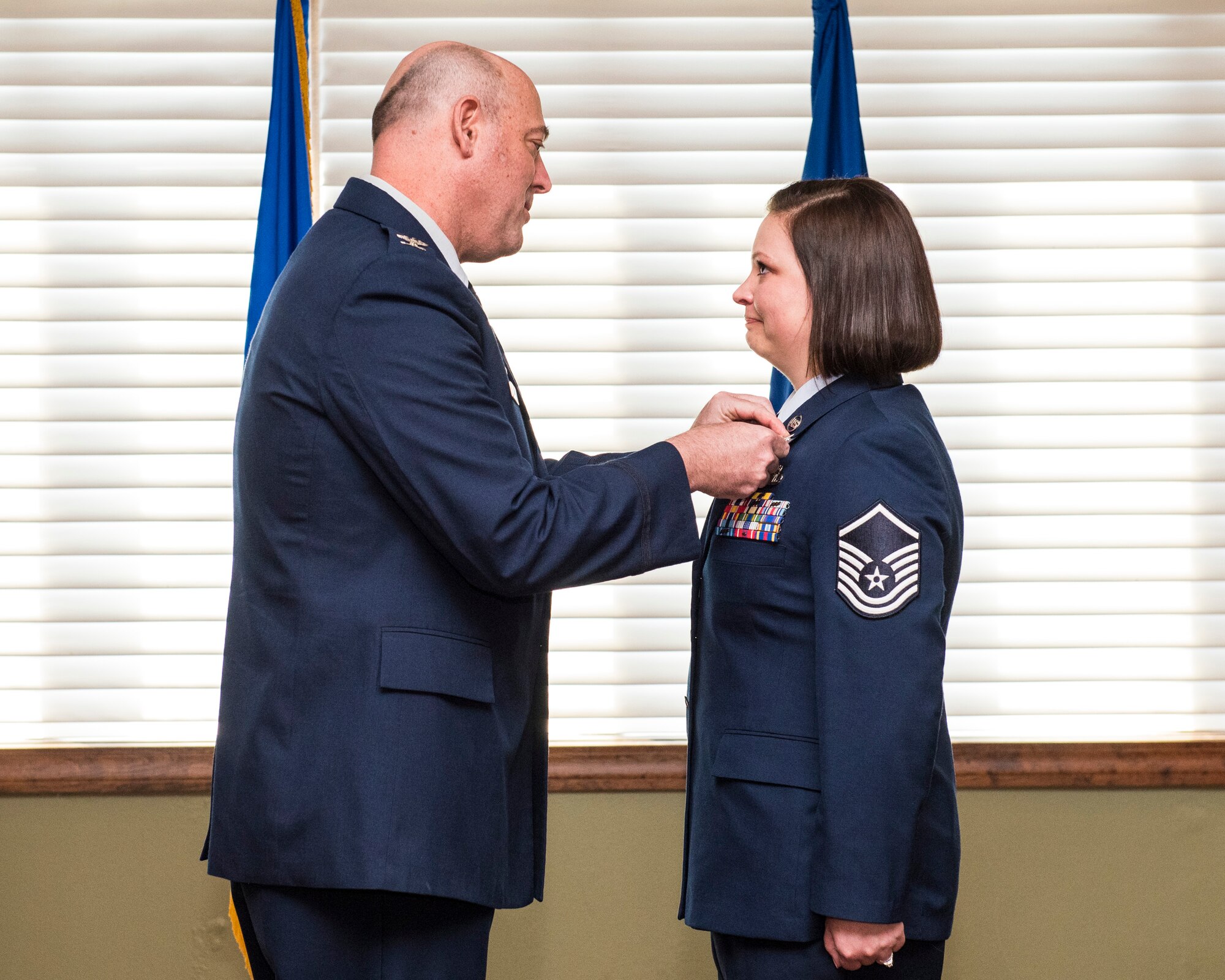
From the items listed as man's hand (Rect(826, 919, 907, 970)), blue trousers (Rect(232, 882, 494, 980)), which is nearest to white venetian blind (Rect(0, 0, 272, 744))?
blue trousers (Rect(232, 882, 494, 980))

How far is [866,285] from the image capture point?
4.39 ft

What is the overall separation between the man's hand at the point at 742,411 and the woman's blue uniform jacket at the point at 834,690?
0.13ft

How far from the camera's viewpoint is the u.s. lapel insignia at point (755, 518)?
1.32 m

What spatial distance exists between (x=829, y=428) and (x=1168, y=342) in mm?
1537

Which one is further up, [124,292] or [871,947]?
[124,292]

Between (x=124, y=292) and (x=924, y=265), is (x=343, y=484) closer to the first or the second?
(x=924, y=265)

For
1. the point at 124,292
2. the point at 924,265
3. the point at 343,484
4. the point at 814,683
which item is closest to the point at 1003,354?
the point at 924,265

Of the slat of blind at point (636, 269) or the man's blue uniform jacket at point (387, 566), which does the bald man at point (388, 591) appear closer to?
the man's blue uniform jacket at point (387, 566)

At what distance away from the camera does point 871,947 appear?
120cm

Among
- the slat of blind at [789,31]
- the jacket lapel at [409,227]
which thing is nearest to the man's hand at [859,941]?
the jacket lapel at [409,227]

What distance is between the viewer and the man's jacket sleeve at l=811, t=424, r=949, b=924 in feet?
3.89

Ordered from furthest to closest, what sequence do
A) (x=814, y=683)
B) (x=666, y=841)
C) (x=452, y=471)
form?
(x=666, y=841)
(x=814, y=683)
(x=452, y=471)

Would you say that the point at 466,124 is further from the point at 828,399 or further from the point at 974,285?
the point at 974,285

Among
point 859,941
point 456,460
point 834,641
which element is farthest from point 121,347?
point 859,941
